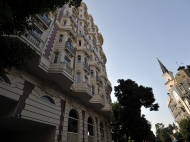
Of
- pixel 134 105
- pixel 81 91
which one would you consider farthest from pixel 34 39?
pixel 134 105

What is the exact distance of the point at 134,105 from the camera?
2062cm

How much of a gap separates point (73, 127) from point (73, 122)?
47cm

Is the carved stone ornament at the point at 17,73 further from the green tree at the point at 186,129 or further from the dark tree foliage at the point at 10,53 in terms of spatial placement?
the green tree at the point at 186,129

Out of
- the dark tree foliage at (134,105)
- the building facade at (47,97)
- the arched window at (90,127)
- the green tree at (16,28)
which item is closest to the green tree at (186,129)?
the dark tree foliage at (134,105)

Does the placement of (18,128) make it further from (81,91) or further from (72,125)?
(81,91)

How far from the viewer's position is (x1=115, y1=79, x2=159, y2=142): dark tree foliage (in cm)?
1828

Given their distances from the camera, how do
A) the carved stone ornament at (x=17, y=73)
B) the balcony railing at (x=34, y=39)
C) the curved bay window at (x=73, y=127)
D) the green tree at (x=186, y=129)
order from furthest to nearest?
the green tree at (x=186, y=129)
the curved bay window at (x=73, y=127)
the balcony railing at (x=34, y=39)
the carved stone ornament at (x=17, y=73)

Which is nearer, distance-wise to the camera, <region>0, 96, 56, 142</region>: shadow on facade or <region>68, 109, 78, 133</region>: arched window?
<region>0, 96, 56, 142</region>: shadow on facade

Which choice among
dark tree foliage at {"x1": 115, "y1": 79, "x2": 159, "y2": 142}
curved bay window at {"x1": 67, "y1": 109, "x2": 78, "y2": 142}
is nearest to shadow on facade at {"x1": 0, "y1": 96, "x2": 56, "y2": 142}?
curved bay window at {"x1": 67, "y1": 109, "x2": 78, "y2": 142}

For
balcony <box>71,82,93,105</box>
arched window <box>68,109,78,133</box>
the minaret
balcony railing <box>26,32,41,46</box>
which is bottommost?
arched window <box>68,109,78,133</box>

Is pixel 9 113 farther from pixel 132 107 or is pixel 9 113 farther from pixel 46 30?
pixel 132 107

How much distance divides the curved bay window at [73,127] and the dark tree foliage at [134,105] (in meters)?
11.1

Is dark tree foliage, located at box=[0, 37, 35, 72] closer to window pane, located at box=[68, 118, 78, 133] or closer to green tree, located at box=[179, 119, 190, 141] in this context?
window pane, located at box=[68, 118, 78, 133]

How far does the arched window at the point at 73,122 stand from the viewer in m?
10.9
